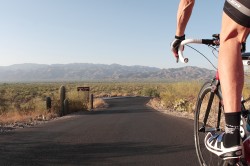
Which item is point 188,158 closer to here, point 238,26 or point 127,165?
point 127,165

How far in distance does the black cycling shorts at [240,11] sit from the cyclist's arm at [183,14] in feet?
1.65

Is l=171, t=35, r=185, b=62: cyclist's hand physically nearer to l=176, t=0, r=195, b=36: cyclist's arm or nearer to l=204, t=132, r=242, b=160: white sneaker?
l=176, t=0, r=195, b=36: cyclist's arm

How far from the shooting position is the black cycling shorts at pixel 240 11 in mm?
2000

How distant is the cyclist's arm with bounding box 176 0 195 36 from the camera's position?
2.58 meters

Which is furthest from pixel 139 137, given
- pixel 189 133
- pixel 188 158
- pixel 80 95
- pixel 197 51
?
pixel 80 95

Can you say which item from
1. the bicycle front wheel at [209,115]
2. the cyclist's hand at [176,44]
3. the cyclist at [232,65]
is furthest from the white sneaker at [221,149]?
the cyclist's hand at [176,44]

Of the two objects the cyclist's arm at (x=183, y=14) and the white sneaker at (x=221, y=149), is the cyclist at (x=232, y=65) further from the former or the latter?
the cyclist's arm at (x=183, y=14)

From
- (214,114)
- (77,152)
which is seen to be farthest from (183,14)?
(77,152)

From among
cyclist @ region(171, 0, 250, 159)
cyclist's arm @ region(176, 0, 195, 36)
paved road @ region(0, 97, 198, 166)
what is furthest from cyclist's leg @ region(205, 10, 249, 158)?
paved road @ region(0, 97, 198, 166)

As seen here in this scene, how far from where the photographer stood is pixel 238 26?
2.07 m

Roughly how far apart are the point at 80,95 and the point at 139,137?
22.7 meters

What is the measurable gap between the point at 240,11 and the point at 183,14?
2.09ft

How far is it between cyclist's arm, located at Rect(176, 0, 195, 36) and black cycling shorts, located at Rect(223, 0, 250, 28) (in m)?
0.50

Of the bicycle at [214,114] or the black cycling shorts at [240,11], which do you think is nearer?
the black cycling shorts at [240,11]
